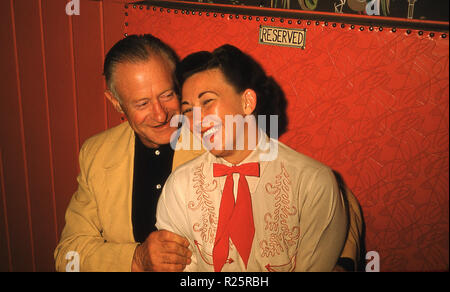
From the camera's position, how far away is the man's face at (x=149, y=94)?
49.4 inches

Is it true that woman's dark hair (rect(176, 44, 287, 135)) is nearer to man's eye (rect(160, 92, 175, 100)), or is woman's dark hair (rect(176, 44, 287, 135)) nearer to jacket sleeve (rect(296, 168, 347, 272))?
man's eye (rect(160, 92, 175, 100))

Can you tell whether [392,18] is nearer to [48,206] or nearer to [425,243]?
[425,243]

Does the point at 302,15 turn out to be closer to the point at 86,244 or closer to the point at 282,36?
the point at 282,36

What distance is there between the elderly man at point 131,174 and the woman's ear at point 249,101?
0.33 m

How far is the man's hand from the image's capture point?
1184 millimetres

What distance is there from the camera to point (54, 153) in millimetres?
1831

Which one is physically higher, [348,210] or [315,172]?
[315,172]

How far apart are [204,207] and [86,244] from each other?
566mm

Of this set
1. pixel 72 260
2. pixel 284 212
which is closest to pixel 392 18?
pixel 284 212

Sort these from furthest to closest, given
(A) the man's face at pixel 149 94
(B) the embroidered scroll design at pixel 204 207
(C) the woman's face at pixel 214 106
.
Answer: (A) the man's face at pixel 149 94, (B) the embroidered scroll design at pixel 204 207, (C) the woman's face at pixel 214 106

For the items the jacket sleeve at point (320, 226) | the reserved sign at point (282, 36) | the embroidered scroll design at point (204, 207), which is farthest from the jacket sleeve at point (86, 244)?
the reserved sign at point (282, 36)

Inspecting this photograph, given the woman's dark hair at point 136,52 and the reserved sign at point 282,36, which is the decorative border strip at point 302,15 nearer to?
the reserved sign at point 282,36
